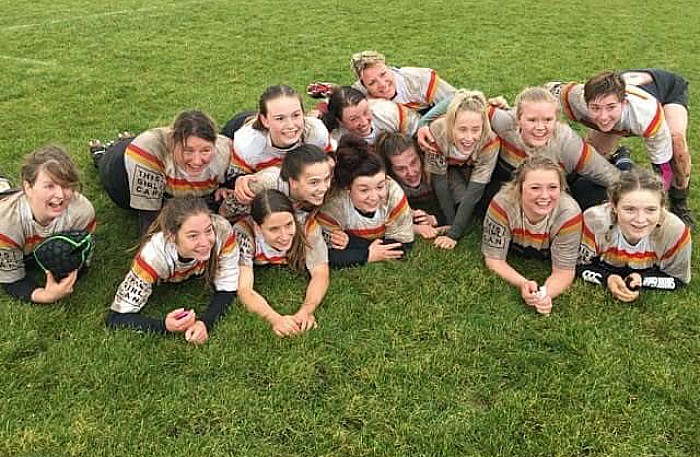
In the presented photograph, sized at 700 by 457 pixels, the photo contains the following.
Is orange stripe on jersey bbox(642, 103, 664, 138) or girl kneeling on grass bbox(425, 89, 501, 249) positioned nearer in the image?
girl kneeling on grass bbox(425, 89, 501, 249)

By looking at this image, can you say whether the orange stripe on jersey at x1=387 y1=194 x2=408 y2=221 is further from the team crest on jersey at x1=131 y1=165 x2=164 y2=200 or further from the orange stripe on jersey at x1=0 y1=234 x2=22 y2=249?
the orange stripe on jersey at x1=0 y1=234 x2=22 y2=249

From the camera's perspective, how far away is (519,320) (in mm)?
3676

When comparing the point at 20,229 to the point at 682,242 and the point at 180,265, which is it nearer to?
the point at 180,265

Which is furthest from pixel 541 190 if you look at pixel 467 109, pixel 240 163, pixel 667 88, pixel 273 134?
pixel 667 88

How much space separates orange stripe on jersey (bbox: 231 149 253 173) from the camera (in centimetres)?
426

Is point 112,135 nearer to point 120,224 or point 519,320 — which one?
point 120,224

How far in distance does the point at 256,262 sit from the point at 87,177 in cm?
234

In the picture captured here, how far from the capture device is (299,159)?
3891mm


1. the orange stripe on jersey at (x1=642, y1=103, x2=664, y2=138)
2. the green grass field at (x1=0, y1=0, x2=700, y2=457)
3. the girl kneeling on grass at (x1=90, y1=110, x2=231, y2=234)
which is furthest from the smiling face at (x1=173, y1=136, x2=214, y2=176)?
the orange stripe on jersey at (x1=642, y1=103, x2=664, y2=138)

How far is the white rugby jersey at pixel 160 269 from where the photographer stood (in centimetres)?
350

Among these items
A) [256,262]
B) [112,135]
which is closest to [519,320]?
[256,262]

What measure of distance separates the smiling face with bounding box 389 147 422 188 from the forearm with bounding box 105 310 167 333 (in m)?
2.12

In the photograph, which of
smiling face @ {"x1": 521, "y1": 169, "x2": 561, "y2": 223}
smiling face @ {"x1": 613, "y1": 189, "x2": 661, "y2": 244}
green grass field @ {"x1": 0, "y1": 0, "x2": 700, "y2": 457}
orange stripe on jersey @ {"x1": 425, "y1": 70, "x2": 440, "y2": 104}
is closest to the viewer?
green grass field @ {"x1": 0, "y1": 0, "x2": 700, "y2": 457}

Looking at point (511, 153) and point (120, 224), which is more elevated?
point (511, 153)
